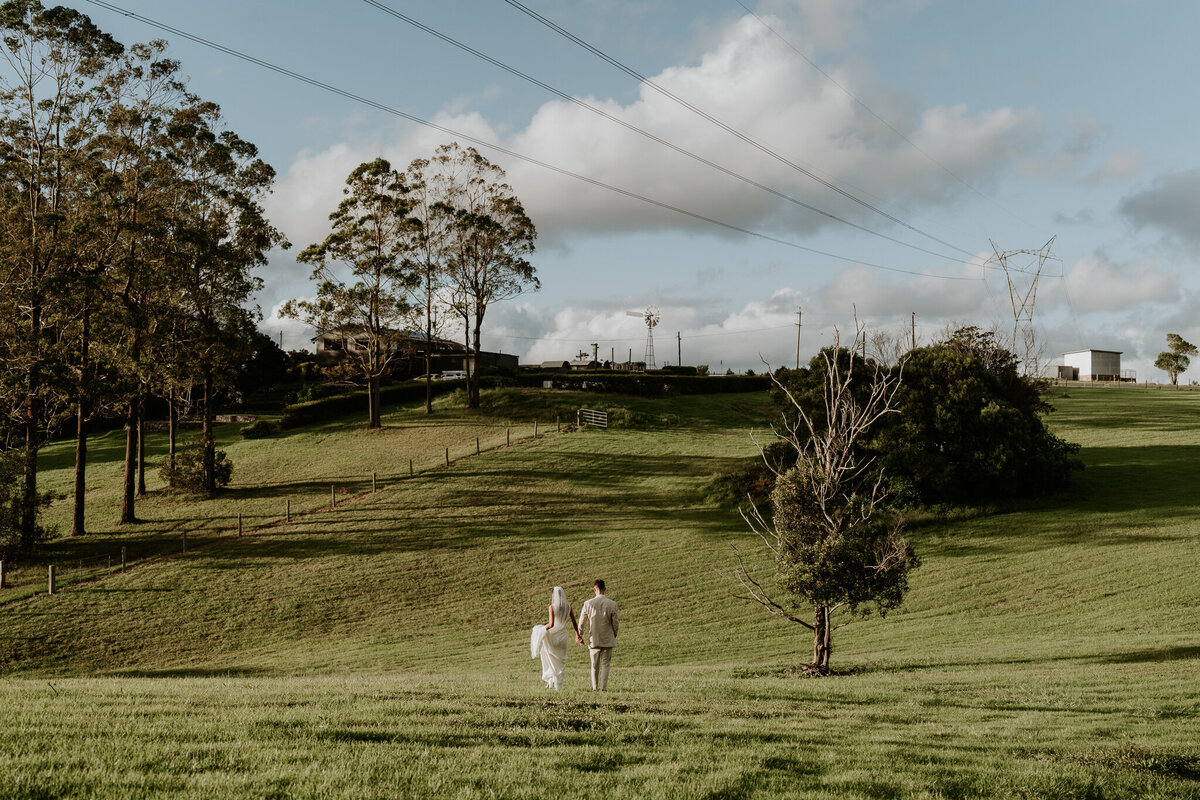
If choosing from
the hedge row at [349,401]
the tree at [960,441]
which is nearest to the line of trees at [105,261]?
the hedge row at [349,401]

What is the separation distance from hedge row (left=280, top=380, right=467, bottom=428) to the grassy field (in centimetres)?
739

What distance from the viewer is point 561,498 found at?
42.4 metres

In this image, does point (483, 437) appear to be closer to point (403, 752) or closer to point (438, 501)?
point (438, 501)

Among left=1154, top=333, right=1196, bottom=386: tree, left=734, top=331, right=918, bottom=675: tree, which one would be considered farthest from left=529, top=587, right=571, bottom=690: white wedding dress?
left=1154, top=333, right=1196, bottom=386: tree

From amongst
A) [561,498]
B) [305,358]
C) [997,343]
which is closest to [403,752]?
[561,498]

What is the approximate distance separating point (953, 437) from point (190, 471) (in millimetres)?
40129

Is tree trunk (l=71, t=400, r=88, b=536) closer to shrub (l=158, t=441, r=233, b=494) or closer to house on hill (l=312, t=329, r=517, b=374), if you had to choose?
shrub (l=158, t=441, r=233, b=494)

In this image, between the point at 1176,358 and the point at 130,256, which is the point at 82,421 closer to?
the point at 130,256

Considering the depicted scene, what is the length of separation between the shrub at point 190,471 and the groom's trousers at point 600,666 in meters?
38.0

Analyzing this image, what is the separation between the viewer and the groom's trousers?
13.2 m

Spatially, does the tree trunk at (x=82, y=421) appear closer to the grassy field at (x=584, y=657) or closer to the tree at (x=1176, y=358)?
the grassy field at (x=584, y=657)

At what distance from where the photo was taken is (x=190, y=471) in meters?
44.6

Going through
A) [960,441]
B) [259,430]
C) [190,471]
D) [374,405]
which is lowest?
[190,471]

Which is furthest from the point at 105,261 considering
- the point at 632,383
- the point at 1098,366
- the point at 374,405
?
the point at 1098,366
